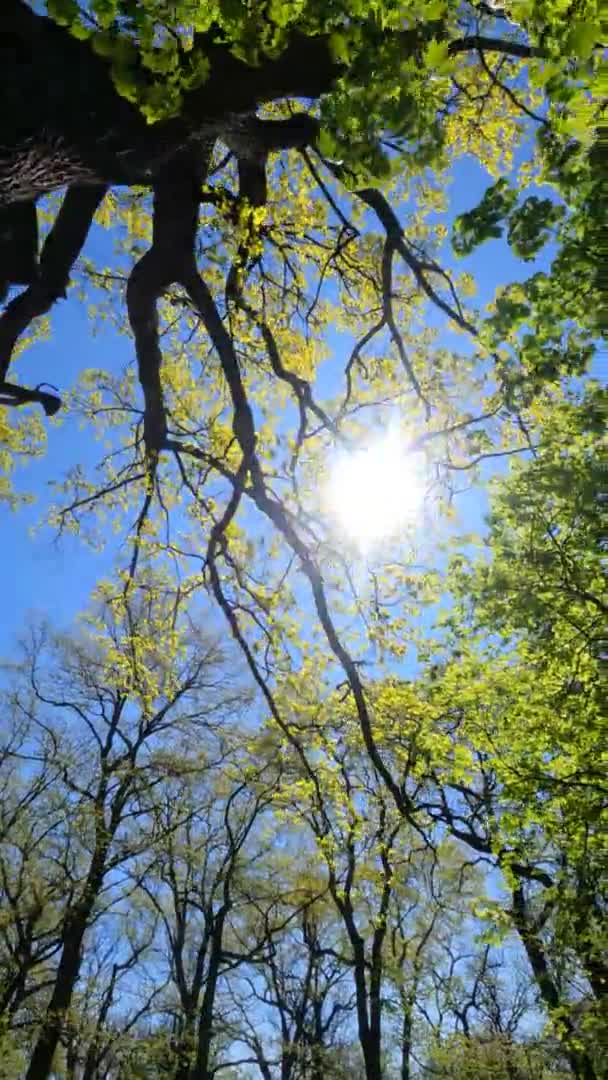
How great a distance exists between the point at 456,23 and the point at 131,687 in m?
5.46

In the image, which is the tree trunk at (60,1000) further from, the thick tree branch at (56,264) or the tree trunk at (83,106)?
the tree trunk at (83,106)

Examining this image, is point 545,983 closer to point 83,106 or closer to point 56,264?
point 56,264

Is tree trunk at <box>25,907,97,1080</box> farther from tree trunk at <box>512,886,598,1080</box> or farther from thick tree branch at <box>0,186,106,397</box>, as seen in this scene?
→ thick tree branch at <box>0,186,106,397</box>

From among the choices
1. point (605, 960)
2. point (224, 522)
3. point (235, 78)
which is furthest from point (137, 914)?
point (235, 78)

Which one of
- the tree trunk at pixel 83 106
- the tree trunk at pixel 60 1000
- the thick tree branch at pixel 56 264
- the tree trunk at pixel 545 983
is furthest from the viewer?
the tree trunk at pixel 60 1000

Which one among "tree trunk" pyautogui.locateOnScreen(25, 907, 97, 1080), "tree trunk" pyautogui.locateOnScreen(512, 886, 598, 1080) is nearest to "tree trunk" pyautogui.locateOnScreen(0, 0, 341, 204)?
"tree trunk" pyautogui.locateOnScreen(512, 886, 598, 1080)

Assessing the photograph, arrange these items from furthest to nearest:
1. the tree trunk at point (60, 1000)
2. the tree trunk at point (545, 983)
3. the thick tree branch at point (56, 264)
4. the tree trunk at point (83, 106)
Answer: the tree trunk at point (60, 1000) → the tree trunk at point (545, 983) → the thick tree branch at point (56, 264) → the tree trunk at point (83, 106)

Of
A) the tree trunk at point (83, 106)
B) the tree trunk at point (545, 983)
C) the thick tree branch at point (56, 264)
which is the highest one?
the thick tree branch at point (56, 264)

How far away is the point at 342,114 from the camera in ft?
8.17

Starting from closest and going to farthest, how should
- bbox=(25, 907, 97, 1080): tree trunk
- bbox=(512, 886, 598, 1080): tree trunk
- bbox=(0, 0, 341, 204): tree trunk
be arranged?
bbox=(0, 0, 341, 204): tree trunk → bbox=(512, 886, 598, 1080): tree trunk → bbox=(25, 907, 97, 1080): tree trunk

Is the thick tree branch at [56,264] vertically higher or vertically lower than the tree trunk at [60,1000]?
higher

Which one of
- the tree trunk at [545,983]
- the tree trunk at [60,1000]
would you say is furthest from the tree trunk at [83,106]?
the tree trunk at [60,1000]

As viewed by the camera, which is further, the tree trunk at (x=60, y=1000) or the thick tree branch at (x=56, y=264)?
the tree trunk at (x=60, y=1000)

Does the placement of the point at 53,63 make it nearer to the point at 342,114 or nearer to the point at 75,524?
the point at 342,114
